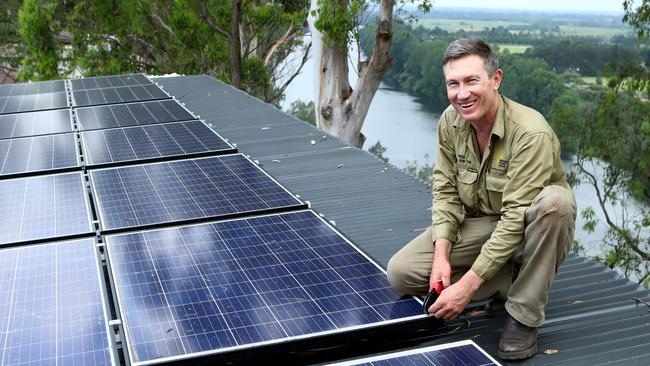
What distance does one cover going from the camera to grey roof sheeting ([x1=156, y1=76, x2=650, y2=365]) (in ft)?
13.1

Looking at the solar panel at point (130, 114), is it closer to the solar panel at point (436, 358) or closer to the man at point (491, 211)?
the man at point (491, 211)

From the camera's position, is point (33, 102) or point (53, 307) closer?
point (53, 307)

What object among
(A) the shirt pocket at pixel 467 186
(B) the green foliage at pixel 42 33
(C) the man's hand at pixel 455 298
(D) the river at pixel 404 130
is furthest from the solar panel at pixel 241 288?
(B) the green foliage at pixel 42 33

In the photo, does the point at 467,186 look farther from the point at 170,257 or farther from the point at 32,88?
the point at 32,88

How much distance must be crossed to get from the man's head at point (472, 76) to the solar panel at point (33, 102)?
6.75 m

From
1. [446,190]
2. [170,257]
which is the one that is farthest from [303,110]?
[170,257]

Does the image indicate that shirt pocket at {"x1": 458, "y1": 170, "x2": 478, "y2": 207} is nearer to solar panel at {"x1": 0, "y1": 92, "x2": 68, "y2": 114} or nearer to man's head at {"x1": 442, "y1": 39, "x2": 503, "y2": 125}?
man's head at {"x1": 442, "y1": 39, "x2": 503, "y2": 125}

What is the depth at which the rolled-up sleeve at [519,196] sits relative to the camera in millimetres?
4055

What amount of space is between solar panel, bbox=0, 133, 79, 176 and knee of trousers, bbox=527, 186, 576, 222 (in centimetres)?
404

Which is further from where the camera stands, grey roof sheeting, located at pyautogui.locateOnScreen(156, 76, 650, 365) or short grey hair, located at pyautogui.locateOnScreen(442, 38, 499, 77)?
short grey hair, located at pyautogui.locateOnScreen(442, 38, 499, 77)

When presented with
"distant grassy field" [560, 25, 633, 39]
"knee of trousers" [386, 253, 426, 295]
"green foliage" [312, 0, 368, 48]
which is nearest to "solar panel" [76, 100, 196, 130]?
"knee of trousers" [386, 253, 426, 295]

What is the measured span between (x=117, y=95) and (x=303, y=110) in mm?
24643

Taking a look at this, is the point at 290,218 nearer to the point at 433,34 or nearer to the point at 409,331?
the point at 409,331

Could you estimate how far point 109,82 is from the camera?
479 inches
